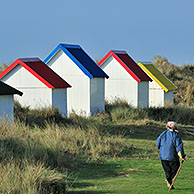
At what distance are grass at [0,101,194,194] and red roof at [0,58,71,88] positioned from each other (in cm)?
231

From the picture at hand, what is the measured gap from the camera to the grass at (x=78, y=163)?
33.9ft

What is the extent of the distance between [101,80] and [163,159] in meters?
18.0

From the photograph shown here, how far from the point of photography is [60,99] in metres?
25.3

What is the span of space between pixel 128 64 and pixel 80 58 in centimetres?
524

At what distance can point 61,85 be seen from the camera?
25.3m

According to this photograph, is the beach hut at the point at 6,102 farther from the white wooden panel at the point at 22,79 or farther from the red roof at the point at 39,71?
the white wooden panel at the point at 22,79

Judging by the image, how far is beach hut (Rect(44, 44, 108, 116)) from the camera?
1106 inches

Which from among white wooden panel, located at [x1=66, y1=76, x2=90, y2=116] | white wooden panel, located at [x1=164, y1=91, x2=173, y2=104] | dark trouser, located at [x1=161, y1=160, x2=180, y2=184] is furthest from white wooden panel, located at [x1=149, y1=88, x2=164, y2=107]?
dark trouser, located at [x1=161, y1=160, x2=180, y2=184]

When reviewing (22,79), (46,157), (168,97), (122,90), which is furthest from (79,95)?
(46,157)

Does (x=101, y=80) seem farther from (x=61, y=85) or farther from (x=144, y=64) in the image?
(x=144, y=64)

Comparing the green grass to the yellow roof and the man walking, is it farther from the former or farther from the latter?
the yellow roof

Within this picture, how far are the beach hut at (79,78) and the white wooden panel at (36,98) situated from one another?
3.34 metres

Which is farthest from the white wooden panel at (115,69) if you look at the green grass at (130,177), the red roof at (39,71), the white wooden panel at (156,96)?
the green grass at (130,177)

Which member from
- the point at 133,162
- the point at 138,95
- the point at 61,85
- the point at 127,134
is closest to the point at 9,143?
the point at 133,162
